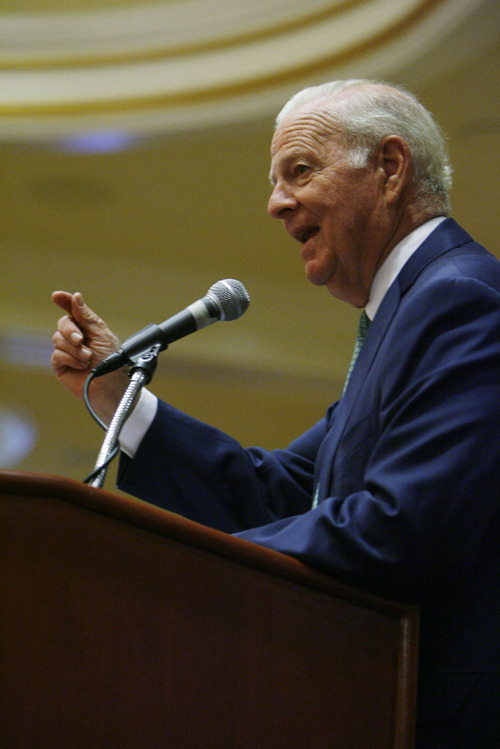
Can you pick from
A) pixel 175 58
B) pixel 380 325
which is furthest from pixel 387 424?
pixel 175 58

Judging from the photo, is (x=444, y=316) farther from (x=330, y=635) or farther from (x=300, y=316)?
(x=300, y=316)

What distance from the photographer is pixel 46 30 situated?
6578mm

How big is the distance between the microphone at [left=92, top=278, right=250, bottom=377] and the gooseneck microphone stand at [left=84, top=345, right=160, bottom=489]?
0.07 feet

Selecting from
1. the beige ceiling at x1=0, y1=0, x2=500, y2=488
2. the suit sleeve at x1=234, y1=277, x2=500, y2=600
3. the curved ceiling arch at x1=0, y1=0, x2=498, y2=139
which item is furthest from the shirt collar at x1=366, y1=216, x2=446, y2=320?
the curved ceiling arch at x1=0, y1=0, x2=498, y2=139

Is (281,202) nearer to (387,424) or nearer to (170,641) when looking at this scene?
(387,424)

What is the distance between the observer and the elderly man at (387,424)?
1.55m

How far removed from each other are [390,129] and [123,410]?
0.99 m

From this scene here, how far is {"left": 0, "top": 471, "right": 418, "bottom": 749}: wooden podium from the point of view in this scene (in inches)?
49.7

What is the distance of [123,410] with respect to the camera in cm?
179

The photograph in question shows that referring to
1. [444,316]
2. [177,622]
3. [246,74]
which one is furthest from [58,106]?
[177,622]

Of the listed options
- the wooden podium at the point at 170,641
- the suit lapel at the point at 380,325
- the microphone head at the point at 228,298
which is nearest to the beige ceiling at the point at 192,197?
the suit lapel at the point at 380,325

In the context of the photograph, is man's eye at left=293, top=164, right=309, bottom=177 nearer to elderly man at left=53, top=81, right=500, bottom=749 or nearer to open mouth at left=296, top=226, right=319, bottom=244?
elderly man at left=53, top=81, right=500, bottom=749

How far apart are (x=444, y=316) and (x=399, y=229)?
0.51 metres

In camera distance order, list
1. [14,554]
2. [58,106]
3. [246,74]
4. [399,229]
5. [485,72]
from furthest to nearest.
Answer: [58,106] < [246,74] < [485,72] < [399,229] < [14,554]
